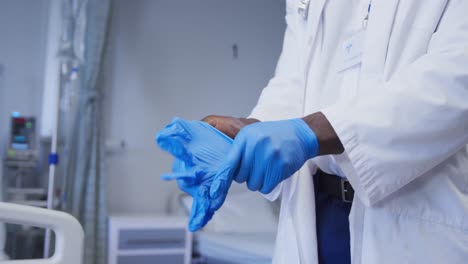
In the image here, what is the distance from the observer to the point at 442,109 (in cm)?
55

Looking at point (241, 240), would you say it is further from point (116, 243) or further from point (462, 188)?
point (462, 188)

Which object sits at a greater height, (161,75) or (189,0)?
(189,0)

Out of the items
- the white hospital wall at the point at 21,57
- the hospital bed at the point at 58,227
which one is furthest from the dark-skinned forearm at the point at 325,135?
the white hospital wall at the point at 21,57

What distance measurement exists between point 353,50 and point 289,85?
233 mm

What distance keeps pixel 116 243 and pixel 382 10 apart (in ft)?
5.91

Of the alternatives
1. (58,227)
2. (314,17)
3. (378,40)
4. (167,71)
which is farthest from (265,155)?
(167,71)

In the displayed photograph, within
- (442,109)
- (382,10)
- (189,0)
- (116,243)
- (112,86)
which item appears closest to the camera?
(442,109)

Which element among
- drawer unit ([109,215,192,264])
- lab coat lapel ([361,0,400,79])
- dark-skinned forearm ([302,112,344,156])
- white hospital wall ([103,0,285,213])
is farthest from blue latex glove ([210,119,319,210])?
white hospital wall ([103,0,285,213])

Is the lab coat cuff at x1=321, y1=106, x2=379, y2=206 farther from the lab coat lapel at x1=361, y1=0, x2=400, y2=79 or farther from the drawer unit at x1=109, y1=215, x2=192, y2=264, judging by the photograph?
the drawer unit at x1=109, y1=215, x2=192, y2=264

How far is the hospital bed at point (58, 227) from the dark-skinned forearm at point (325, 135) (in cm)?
58

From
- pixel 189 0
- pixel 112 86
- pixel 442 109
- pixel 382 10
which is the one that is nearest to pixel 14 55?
pixel 112 86

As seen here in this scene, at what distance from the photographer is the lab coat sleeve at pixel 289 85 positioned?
2.99ft

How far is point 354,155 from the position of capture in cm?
58

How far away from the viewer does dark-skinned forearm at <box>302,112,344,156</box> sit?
1.91 ft
